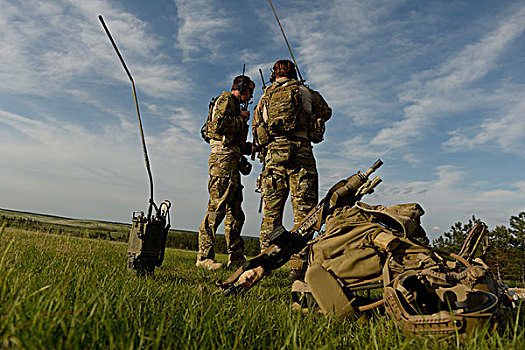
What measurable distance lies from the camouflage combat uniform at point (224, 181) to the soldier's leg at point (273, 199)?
4.46 feet

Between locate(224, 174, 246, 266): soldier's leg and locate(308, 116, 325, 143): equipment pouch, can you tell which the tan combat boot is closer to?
locate(224, 174, 246, 266): soldier's leg

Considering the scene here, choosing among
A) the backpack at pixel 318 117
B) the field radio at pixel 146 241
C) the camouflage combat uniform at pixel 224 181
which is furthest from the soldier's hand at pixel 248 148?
the field radio at pixel 146 241

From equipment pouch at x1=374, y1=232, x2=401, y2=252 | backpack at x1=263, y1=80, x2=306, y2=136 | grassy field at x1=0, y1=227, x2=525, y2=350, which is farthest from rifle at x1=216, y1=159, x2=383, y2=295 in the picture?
backpack at x1=263, y1=80, x2=306, y2=136

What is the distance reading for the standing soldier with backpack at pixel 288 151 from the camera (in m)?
5.58

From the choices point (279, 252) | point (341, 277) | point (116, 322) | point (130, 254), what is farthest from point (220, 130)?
point (116, 322)

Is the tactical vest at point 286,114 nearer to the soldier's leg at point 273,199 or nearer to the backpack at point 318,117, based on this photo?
the backpack at point 318,117

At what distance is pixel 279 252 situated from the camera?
124 inches

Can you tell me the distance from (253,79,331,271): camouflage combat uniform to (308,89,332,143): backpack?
88mm

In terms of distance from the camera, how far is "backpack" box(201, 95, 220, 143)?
698 cm

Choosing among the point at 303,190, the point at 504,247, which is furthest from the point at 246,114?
the point at 504,247

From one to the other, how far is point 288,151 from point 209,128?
221 cm

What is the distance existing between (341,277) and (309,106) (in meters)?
3.92

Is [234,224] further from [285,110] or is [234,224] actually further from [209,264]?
[285,110]

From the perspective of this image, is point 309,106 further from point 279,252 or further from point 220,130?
point 279,252
